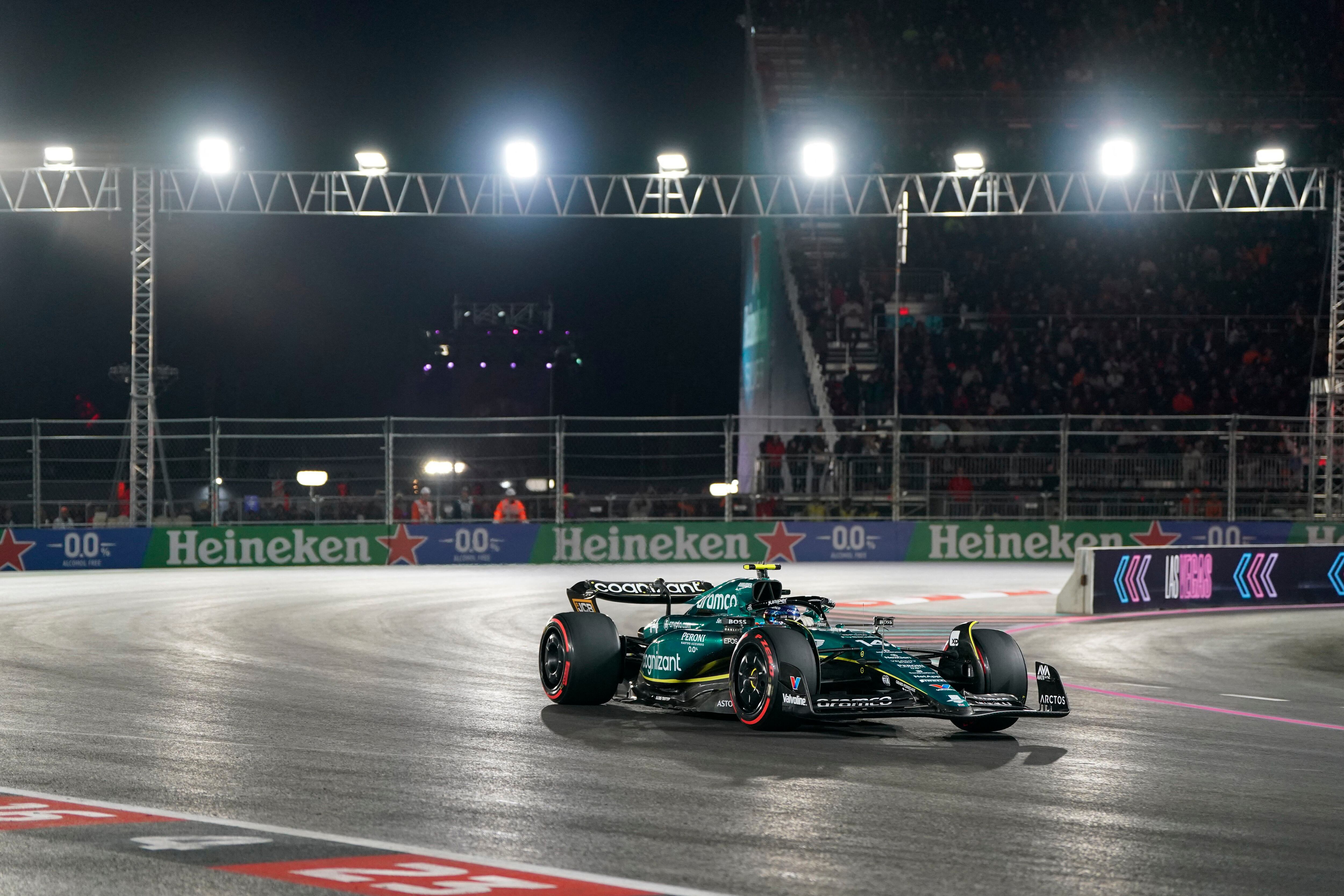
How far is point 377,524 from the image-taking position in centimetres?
2750

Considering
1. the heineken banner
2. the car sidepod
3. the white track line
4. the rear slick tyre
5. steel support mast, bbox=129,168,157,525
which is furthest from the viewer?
the heineken banner

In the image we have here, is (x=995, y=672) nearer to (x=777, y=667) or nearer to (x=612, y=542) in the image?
(x=777, y=667)

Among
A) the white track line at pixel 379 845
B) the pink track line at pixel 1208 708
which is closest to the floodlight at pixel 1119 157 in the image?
the pink track line at pixel 1208 708

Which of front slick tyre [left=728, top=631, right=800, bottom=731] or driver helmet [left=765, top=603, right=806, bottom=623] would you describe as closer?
front slick tyre [left=728, top=631, right=800, bottom=731]

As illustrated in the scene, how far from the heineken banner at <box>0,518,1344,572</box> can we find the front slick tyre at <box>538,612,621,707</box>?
16921 millimetres

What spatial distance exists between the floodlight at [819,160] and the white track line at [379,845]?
72.9ft

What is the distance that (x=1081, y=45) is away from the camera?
42781mm

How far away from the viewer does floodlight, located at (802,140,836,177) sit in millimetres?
27469

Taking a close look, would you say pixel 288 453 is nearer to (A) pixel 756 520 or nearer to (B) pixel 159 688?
(A) pixel 756 520

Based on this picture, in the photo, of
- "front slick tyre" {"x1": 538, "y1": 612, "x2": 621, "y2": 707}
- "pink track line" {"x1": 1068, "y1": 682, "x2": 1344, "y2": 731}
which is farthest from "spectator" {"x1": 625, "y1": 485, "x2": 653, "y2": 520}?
"front slick tyre" {"x1": 538, "y1": 612, "x2": 621, "y2": 707}

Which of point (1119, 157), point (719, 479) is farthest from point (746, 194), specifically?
point (1119, 157)

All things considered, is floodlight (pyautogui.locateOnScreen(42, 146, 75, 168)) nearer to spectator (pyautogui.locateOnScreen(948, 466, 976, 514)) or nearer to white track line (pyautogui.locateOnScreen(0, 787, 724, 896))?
spectator (pyautogui.locateOnScreen(948, 466, 976, 514))

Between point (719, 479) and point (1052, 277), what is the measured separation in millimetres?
14393

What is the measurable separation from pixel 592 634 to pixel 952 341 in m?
27.3
